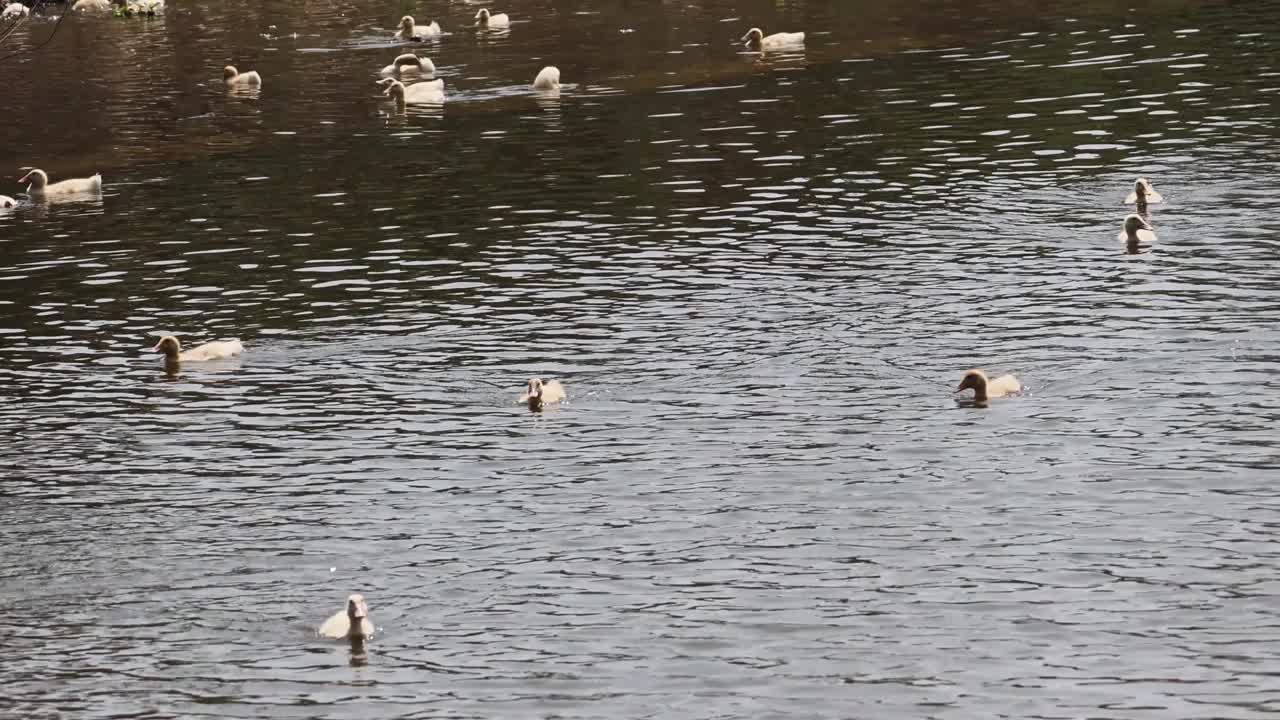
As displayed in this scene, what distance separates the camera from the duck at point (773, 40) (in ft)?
218

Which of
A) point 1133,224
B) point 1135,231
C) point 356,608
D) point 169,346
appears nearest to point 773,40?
point 1135,231

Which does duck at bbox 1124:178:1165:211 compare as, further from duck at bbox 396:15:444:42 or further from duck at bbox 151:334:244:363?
duck at bbox 396:15:444:42

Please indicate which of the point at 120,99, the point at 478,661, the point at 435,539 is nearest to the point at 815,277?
the point at 435,539

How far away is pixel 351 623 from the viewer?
22500mm

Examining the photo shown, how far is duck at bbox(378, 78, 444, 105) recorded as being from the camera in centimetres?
5988

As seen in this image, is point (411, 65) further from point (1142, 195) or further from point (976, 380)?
point (976, 380)

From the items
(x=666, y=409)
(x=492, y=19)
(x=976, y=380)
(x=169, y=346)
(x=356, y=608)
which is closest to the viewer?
(x=356, y=608)

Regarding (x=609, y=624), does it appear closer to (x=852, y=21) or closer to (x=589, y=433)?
(x=589, y=433)

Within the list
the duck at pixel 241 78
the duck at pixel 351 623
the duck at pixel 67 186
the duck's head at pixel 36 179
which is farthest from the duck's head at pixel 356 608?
the duck at pixel 241 78

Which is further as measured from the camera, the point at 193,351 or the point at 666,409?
the point at 193,351

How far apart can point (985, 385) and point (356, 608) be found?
11404 millimetres

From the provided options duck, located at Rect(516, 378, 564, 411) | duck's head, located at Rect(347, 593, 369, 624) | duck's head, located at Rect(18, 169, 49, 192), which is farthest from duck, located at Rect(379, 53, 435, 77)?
duck's head, located at Rect(347, 593, 369, 624)

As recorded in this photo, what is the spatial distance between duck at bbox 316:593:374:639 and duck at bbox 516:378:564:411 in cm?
795

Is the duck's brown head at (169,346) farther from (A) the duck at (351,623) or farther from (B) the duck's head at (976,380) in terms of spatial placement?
(B) the duck's head at (976,380)
